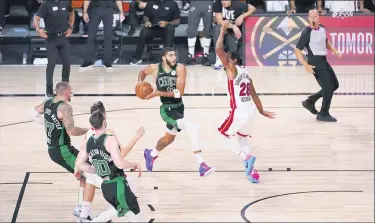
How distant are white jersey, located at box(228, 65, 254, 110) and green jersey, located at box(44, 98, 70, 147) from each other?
8.25 feet

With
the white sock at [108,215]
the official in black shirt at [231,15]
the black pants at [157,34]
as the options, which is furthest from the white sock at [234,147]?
the black pants at [157,34]

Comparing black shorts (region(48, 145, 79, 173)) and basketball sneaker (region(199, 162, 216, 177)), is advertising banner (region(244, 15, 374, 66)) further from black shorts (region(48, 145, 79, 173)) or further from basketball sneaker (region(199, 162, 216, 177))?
black shorts (region(48, 145, 79, 173))

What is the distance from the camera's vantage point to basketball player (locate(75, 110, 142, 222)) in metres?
9.80

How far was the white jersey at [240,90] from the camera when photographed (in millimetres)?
12407

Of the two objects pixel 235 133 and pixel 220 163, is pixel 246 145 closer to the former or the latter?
pixel 235 133

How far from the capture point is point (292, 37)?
22297mm

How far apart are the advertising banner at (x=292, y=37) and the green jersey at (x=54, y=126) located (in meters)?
11.7

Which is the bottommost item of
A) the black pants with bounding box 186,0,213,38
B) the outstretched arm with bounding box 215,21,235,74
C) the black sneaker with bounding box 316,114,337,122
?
the black sneaker with bounding box 316,114,337,122

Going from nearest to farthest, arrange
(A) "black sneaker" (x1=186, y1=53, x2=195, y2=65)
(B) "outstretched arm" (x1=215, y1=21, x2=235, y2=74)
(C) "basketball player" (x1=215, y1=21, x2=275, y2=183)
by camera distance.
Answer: (B) "outstretched arm" (x1=215, y1=21, x2=235, y2=74), (C) "basketball player" (x1=215, y1=21, x2=275, y2=183), (A) "black sneaker" (x1=186, y1=53, x2=195, y2=65)

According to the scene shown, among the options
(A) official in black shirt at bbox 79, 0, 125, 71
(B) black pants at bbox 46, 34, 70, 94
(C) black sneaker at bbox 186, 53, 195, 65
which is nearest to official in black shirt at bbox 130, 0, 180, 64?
(A) official in black shirt at bbox 79, 0, 125, 71

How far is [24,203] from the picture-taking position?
1168 cm

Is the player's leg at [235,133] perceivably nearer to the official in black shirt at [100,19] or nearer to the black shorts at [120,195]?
the black shorts at [120,195]

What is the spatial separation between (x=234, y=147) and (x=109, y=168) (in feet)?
9.86

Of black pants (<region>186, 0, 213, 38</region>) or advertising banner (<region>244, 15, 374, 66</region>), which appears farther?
black pants (<region>186, 0, 213, 38</region>)
